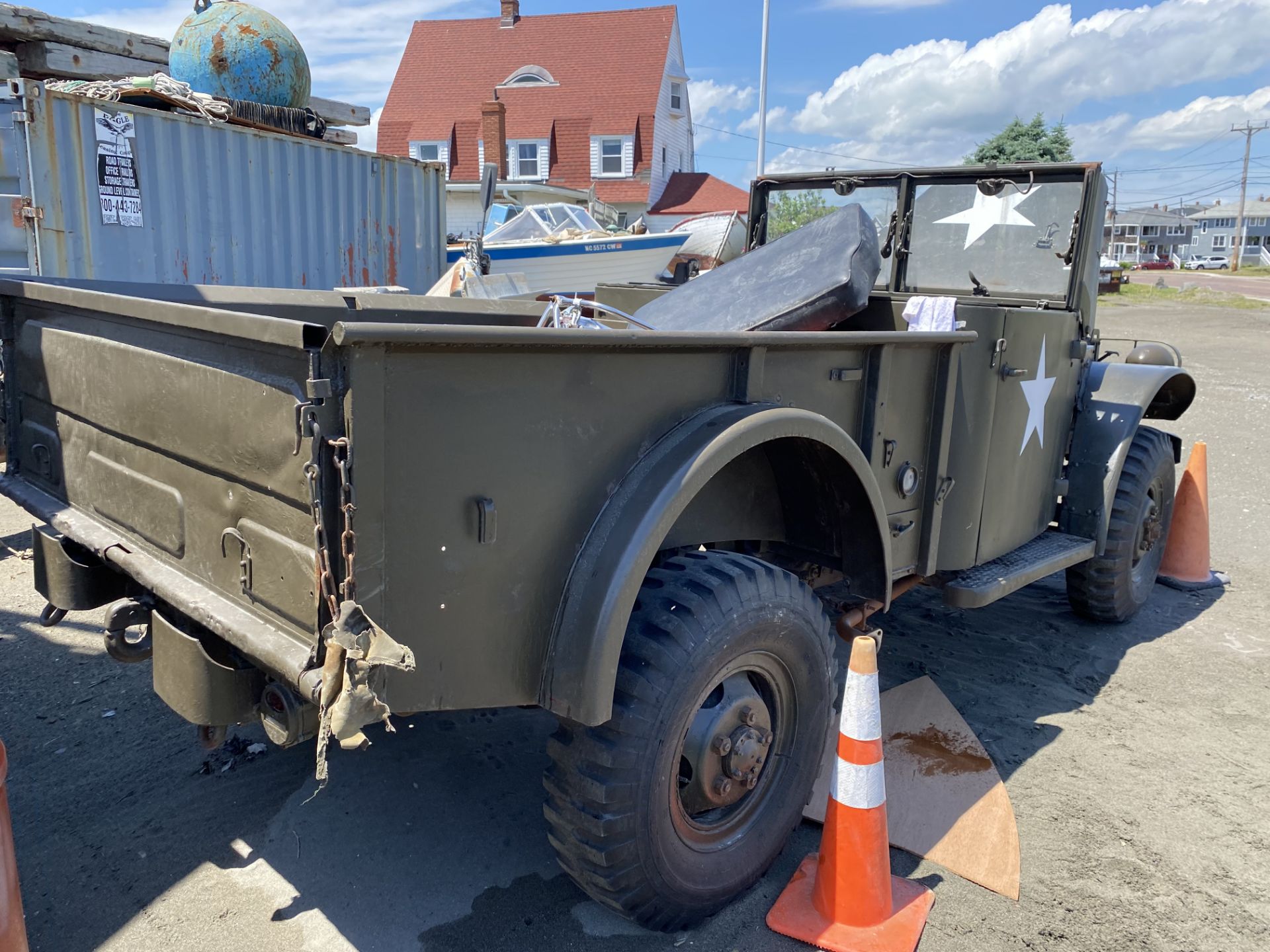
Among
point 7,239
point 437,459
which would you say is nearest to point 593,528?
point 437,459

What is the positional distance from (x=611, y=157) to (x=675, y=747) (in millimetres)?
30010

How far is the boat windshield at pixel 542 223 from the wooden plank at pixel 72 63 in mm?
6426

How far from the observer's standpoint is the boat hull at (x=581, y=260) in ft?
42.8

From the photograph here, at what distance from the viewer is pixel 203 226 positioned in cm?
687

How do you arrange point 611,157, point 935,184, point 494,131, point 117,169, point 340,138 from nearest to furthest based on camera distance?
point 935,184
point 117,169
point 340,138
point 494,131
point 611,157

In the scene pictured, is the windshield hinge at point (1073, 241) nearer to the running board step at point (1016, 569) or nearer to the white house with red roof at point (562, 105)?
the running board step at point (1016, 569)

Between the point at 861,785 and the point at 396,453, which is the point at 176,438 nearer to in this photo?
the point at 396,453

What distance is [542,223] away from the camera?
45.6ft

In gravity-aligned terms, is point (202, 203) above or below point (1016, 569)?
above

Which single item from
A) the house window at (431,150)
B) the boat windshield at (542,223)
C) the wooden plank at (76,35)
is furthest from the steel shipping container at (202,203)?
the house window at (431,150)

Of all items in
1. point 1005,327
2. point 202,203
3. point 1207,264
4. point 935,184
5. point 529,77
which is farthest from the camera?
point 1207,264

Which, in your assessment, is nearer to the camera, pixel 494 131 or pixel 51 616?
pixel 51 616

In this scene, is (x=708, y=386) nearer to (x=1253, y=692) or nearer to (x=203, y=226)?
(x=1253, y=692)

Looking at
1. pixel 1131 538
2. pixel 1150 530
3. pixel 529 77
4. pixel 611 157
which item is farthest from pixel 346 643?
pixel 529 77
